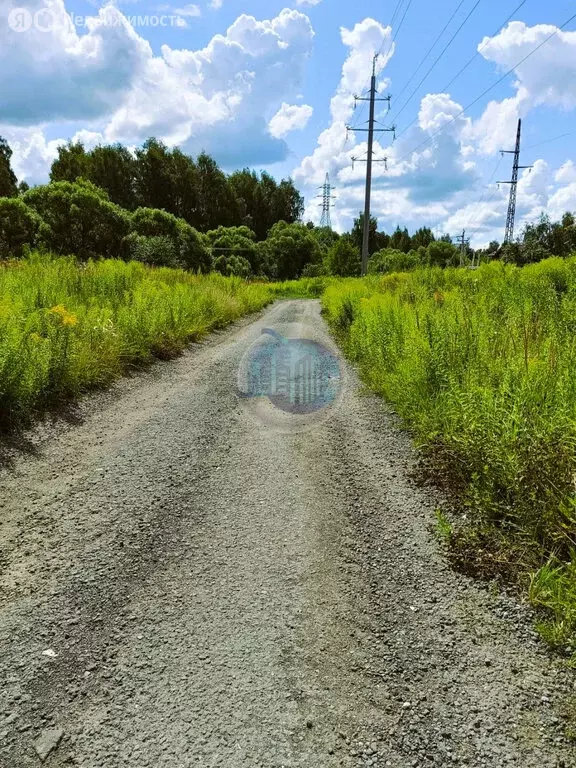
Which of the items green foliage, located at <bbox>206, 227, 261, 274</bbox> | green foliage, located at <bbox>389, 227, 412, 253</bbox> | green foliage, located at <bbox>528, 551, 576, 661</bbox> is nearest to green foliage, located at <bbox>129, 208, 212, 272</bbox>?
green foliage, located at <bbox>206, 227, 261, 274</bbox>

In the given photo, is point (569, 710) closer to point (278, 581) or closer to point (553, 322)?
point (278, 581)

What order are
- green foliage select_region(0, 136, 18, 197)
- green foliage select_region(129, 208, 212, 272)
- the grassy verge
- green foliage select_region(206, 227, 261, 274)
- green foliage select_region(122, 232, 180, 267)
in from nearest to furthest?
the grassy verge, green foliage select_region(122, 232, 180, 267), green foliage select_region(129, 208, 212, 272), green foliage select_region(0, 136, 18, 197), green foliage select_region(206, 227, 261, 274)

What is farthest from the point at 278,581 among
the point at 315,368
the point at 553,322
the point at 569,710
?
the point at 315,368

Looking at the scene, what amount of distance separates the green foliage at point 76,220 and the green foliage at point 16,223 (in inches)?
21.7

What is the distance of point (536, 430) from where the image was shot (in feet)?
9.97

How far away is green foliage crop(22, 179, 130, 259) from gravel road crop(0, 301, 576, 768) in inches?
877

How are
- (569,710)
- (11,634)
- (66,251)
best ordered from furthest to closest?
(66,251), (11,634), (569,710)

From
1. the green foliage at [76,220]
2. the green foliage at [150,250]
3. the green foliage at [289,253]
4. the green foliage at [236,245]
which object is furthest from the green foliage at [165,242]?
the green foliage at [289,253]

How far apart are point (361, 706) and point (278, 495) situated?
1833 mm

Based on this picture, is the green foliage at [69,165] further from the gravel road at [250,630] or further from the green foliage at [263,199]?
the gravel road at [250,630]

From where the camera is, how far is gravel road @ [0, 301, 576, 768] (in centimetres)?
174

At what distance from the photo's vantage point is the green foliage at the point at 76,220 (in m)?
23.9

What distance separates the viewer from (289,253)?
59.8 metres

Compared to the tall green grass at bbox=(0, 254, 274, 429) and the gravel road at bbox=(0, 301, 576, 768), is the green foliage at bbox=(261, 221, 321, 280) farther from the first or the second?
the gravel road at bbox=(0, 301, 576, 768)
